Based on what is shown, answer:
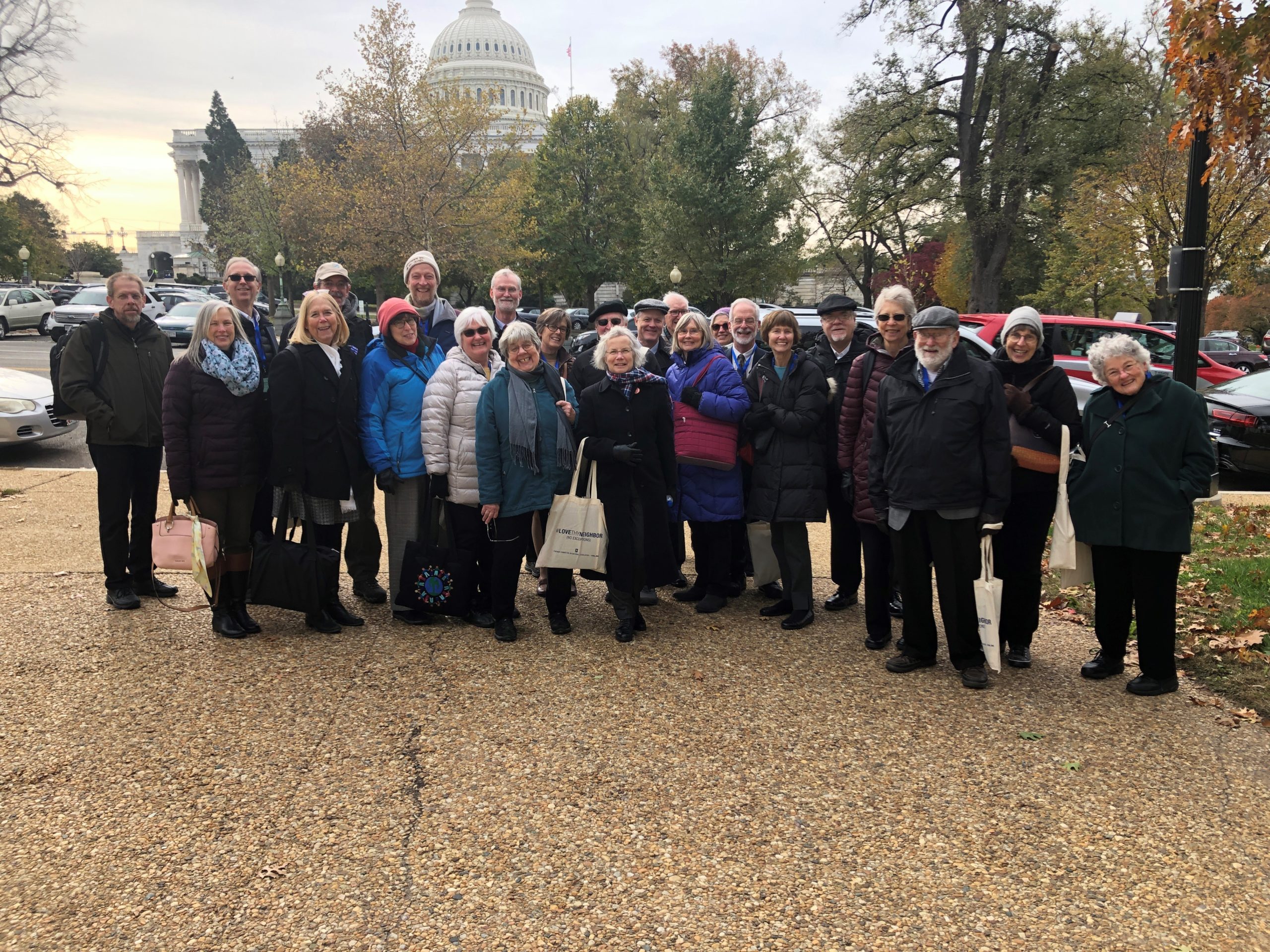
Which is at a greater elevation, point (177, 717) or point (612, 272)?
point (612, 272)

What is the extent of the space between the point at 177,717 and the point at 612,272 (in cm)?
3998

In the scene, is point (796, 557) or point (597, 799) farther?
point (796, 557)

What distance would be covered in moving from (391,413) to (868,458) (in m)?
2.70

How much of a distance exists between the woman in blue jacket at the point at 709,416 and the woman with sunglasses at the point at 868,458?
64 centimetres

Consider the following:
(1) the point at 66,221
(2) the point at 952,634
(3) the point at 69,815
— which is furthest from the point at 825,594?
(1) the point at 66,221

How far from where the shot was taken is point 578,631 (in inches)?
217

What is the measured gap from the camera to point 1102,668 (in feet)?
15.8

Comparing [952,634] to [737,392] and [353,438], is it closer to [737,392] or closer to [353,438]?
[737,392]

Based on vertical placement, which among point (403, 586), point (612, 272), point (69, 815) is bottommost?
point (69, 815)

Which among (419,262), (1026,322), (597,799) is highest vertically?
(419,262)

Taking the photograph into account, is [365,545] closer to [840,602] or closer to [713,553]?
[713,553]

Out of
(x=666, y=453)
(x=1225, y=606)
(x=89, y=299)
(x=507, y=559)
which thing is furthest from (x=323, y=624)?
(x=89, y=299)

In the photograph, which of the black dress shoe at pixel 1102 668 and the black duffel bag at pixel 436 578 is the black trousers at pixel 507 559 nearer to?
the black duffel bag at pixel 436 578

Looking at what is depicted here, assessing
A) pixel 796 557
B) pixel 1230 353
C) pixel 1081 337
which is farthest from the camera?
pixel 1230 353
